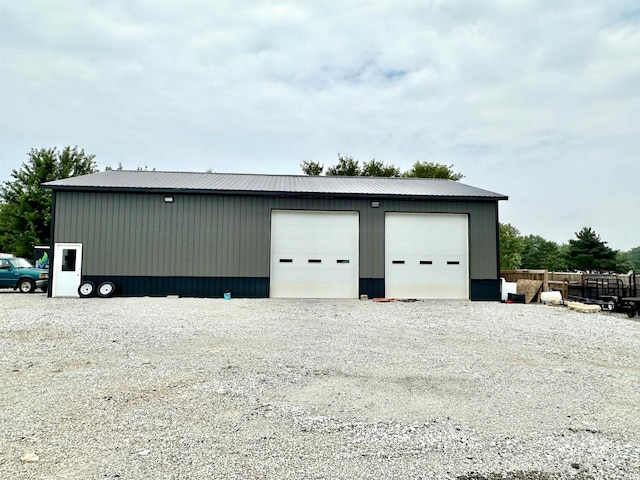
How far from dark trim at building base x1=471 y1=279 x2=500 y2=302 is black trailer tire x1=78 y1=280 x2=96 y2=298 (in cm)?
1267

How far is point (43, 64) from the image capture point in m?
12.6

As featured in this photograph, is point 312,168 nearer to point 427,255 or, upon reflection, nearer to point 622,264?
point 427,255

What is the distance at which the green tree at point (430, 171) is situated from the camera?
3005 cm

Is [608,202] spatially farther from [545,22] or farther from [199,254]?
[199,254]

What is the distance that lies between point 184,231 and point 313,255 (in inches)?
172

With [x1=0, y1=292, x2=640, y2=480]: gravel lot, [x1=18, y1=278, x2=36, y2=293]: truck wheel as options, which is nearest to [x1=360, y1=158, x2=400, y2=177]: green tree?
[x1=18, y1=278, x2=36, y2=293]: truck wheel

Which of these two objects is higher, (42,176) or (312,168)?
(312,168)

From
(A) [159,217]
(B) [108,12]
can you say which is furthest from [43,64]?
(A) [159,217]

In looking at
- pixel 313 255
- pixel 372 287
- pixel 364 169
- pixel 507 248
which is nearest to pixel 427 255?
pixel 372 287

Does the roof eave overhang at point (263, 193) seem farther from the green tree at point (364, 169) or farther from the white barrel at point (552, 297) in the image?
the green tree at point (364, 169)

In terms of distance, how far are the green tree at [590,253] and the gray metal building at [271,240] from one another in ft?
110

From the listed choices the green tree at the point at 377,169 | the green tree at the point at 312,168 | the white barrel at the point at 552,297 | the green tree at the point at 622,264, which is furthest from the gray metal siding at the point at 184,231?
the green tree at the point at 622,264

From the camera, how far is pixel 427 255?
12.5 meters

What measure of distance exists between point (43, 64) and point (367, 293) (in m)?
14.0
